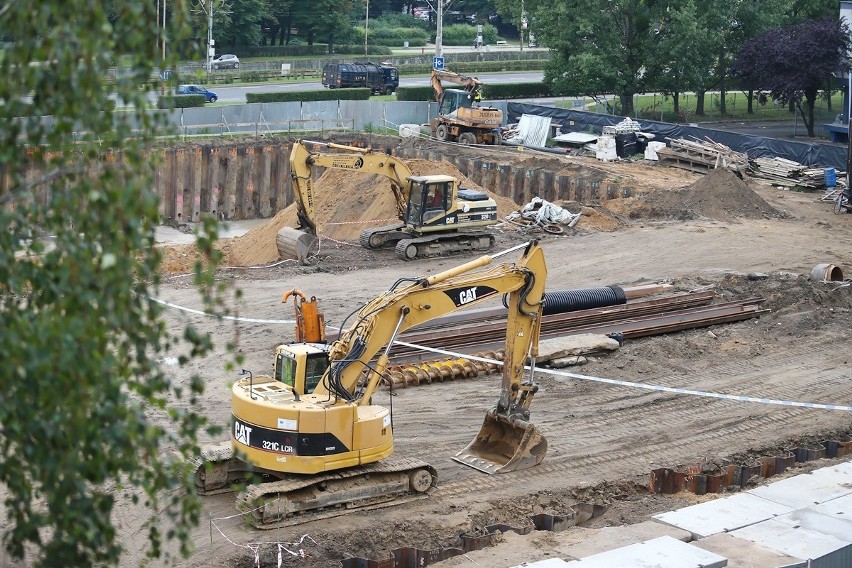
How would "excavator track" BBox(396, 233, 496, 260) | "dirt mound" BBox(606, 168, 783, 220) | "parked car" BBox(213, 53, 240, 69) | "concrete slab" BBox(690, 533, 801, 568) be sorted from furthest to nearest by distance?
1. "parked car" BBox(213, 53, 240, 69)
2. "dirt mound" BBox(606, 168, 783, 220)
3. "excavator track" BBox(396, 233, 496, 260)
4. "concrete slab" BBox(690, 533, 801, 568)

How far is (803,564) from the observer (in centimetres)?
1278

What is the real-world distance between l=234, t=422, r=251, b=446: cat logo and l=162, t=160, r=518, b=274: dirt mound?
1607cm

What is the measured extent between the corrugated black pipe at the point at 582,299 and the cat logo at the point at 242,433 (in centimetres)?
1019

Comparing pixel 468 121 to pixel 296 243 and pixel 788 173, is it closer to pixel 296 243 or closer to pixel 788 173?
pixel 788 173

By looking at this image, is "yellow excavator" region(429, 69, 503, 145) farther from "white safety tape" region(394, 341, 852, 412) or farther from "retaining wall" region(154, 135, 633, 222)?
"white safety tape" region(394, 341, 852, 412)

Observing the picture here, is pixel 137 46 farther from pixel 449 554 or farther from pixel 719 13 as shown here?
pixel 719 13

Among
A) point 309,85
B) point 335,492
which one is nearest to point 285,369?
point 335,492

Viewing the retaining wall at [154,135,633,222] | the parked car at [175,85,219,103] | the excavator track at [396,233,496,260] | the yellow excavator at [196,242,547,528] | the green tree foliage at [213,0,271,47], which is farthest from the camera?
the green tree foliage at [213,0,271,47]

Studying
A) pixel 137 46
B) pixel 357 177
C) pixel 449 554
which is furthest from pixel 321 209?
pixel 137 46

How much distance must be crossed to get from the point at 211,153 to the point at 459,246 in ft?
45.0

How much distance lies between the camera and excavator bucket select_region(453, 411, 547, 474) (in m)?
17.0

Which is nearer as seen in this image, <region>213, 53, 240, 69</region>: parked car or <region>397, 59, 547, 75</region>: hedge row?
<region>213, 53, 240, 69</region>: parked car

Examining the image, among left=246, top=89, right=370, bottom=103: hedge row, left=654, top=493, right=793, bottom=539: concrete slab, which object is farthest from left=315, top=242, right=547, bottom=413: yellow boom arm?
left=246, top=89, right=370, bottom=103: hedge row

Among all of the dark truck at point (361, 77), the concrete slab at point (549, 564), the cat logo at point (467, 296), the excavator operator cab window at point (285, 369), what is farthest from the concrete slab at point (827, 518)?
the dark truck at point (361, 77)
